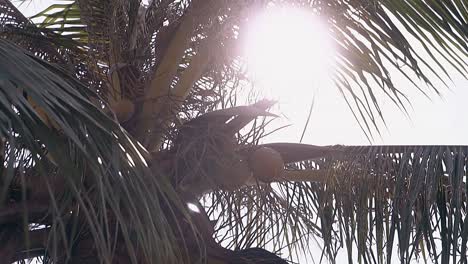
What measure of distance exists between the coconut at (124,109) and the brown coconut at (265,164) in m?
0.46

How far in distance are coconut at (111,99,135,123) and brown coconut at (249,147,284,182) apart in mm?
459

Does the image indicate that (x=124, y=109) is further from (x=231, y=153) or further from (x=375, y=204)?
(x=375, y=204)

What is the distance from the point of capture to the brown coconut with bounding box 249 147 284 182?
2896mm

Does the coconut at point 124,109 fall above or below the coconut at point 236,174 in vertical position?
above

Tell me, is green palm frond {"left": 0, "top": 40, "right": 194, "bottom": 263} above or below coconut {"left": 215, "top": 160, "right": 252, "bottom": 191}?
below

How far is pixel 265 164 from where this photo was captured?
289cm

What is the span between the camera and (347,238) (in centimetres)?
312

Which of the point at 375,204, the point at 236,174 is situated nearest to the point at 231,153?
the point at 236,174

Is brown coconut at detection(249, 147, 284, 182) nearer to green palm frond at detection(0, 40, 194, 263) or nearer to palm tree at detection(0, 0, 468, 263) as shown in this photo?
palm tree at detection(0, 0, 468, 263)

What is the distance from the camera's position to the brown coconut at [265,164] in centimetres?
290

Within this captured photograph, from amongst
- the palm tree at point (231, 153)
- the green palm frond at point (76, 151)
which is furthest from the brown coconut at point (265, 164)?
the green palm frond at point (76, 151)

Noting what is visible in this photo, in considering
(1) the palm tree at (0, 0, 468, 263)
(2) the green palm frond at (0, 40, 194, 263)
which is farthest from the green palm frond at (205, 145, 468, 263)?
(2) the green palm frond at (0, 40, 194, 263)

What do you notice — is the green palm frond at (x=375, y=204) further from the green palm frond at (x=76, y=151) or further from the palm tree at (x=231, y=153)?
the green palm frond at (x=76, y=151)

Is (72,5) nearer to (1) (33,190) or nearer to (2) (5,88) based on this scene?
(1) (33,190)
